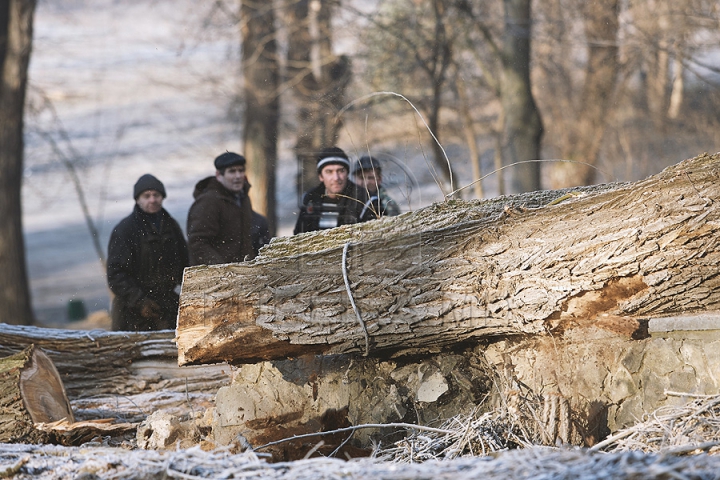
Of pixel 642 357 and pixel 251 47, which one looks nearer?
pixel 642 357

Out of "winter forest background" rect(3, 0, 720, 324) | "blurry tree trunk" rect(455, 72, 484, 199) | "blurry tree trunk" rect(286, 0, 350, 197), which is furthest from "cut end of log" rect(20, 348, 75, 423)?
"blurry tree trunk" rect(455, 72, 484, 199)

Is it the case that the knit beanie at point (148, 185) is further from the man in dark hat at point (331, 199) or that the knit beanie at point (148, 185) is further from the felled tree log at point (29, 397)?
the felled tree log at point (29, 397)

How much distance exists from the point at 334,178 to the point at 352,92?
6.99 metres

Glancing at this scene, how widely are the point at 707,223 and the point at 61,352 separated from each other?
454cm

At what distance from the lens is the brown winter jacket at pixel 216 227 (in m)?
5.91

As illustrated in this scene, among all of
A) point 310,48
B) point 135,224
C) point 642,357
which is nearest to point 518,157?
point 310,48

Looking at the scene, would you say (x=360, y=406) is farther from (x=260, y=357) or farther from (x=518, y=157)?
(x=518, y=157)

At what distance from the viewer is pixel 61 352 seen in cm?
558

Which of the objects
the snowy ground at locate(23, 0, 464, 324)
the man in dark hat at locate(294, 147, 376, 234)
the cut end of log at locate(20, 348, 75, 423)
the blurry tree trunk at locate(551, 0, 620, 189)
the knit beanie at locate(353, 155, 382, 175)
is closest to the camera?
the cut end of log at locate(20, 348, 75, 423)

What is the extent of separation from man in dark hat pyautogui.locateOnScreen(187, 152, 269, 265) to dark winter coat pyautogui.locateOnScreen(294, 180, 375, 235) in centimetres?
41

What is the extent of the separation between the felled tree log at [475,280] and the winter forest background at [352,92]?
2.97m

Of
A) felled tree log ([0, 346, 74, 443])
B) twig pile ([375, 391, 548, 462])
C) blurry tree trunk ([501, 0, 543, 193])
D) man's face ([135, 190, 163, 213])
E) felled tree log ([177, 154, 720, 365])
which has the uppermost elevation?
blurry tree trunk ([501, 0, 543, 193])

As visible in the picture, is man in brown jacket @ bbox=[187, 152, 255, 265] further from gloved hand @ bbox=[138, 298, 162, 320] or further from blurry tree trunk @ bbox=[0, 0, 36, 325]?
blurry tree trunk @ bbox=[0, 0, 36, 325]

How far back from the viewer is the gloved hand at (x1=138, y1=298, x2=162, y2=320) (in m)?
6.13
